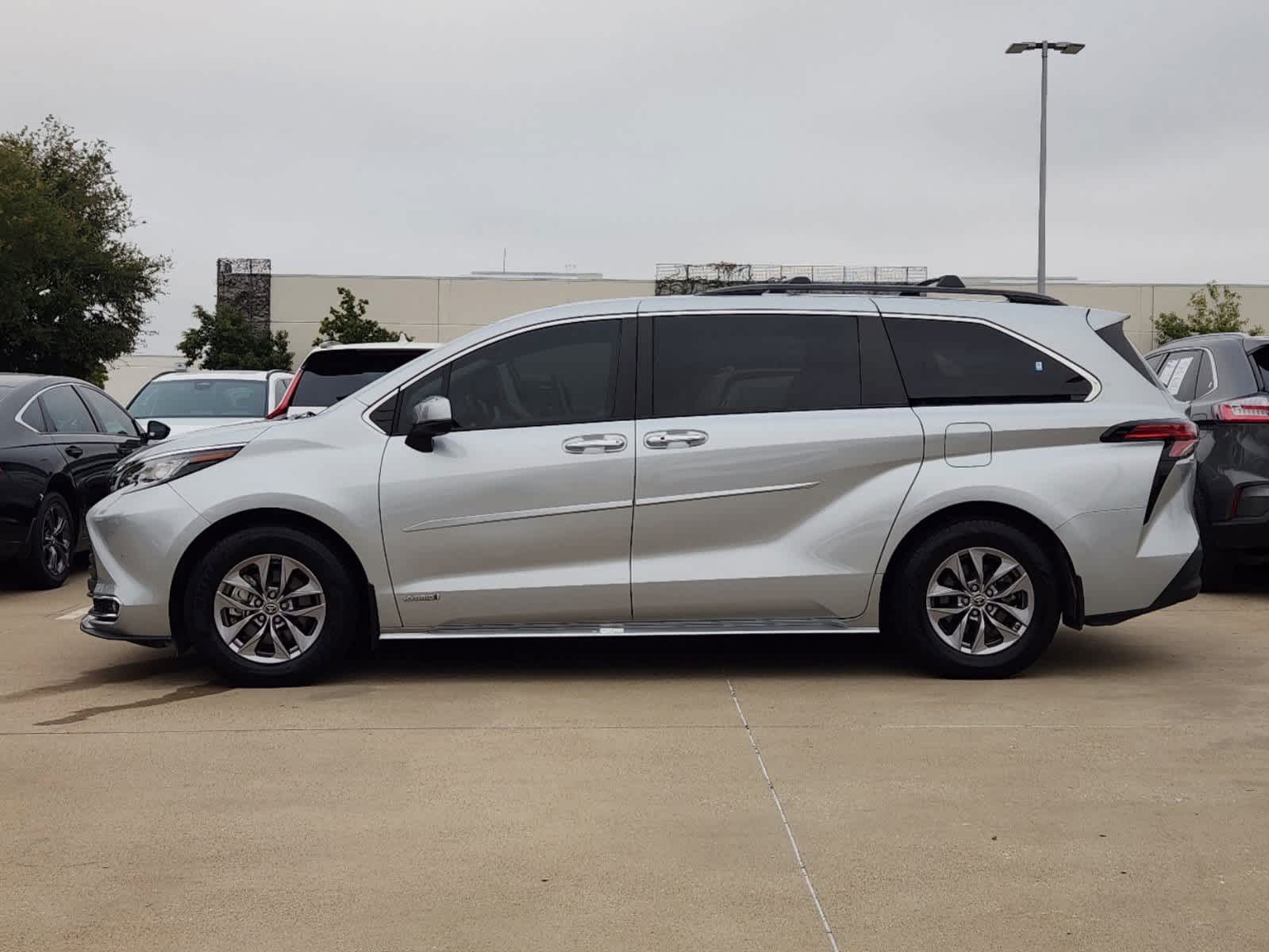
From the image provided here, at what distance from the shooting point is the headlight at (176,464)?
7051 mm

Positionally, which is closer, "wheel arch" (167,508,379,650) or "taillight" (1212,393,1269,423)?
"wheel arch" (167,508,379,650)

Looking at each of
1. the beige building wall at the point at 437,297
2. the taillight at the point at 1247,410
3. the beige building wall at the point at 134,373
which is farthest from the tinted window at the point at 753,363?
the beige building wall at the point at 134,373

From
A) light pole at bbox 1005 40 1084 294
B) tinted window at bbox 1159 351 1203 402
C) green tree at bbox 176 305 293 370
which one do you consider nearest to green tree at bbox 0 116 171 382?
green tree at bbox 176 305 293 370

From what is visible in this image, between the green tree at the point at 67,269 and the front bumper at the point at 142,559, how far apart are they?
45.0 meters

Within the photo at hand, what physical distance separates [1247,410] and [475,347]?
5.21m

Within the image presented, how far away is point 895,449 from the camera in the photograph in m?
7.00

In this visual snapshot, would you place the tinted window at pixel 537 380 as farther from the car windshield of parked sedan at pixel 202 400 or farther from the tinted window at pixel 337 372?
the car windshield of parked sedan at pixel 202 400

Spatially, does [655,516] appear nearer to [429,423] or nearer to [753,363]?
[753,363]

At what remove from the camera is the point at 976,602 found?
23.0ft

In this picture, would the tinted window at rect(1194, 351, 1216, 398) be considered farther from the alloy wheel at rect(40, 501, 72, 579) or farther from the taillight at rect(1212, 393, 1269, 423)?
the alloy wheel at rect(40, 501, 72, 579)

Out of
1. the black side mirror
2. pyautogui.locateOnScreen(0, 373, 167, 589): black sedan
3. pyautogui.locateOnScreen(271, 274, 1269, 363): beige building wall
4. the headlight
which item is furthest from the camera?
pyautogui.locateOnScreen(271, 274, 1269, 363): beige building wall

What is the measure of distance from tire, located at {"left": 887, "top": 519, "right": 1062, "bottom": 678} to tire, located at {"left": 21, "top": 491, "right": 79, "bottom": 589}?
6476 mm

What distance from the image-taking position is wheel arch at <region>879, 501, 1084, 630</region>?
7.01 m

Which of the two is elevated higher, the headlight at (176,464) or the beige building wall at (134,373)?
the beige building wall at (134,373)
